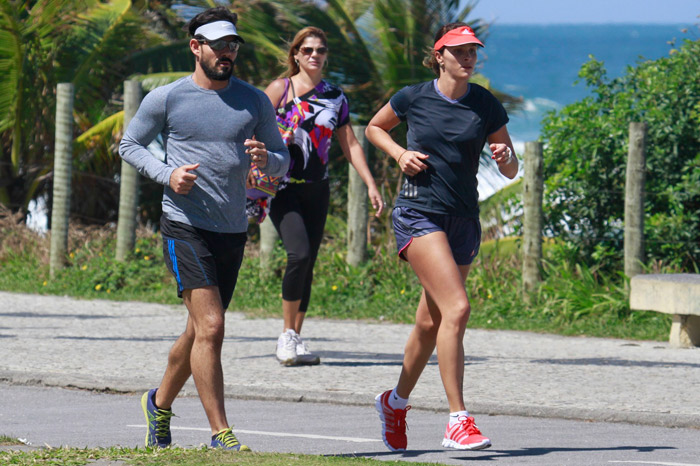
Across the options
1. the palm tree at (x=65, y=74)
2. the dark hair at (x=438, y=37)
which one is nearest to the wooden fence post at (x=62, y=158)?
the palm tree at (x=65, y=74)

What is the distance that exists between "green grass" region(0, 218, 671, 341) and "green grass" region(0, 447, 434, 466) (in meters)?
5.95

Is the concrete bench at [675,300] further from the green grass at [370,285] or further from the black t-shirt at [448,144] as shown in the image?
the black t-shirt at [448,144]

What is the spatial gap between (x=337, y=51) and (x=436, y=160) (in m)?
11.3

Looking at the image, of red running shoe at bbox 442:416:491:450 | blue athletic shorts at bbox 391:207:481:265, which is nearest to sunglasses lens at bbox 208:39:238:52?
blue athletic shorts at bbox 391:207:481:265

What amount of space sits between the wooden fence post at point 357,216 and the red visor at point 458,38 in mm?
6469

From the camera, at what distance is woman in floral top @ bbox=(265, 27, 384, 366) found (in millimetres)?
8141

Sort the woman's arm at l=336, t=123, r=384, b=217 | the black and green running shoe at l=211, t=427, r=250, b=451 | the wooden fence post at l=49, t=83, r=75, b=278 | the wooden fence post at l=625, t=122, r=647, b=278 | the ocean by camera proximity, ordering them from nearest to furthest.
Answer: the black and green running shoe at l=211, t=427, r=250, b=451
the woman's arm at l=336, t=123, r=384, b=217
the wooden fence post at l=625, t=122, r=647, b=278
the wooden fence post at l=49, t=83, r=75, b=278
the ocean

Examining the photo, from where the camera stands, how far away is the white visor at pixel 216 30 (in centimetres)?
541

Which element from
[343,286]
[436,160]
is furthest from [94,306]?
[436,160]

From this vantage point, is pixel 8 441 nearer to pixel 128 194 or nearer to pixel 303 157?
pixel 303 157

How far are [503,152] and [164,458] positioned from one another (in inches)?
87.3

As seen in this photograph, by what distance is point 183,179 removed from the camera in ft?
17.2

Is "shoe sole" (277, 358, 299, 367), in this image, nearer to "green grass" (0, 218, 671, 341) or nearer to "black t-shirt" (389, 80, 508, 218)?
"black t-shirt" (389, 80, 508, 218)

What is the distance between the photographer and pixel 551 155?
484 inches
